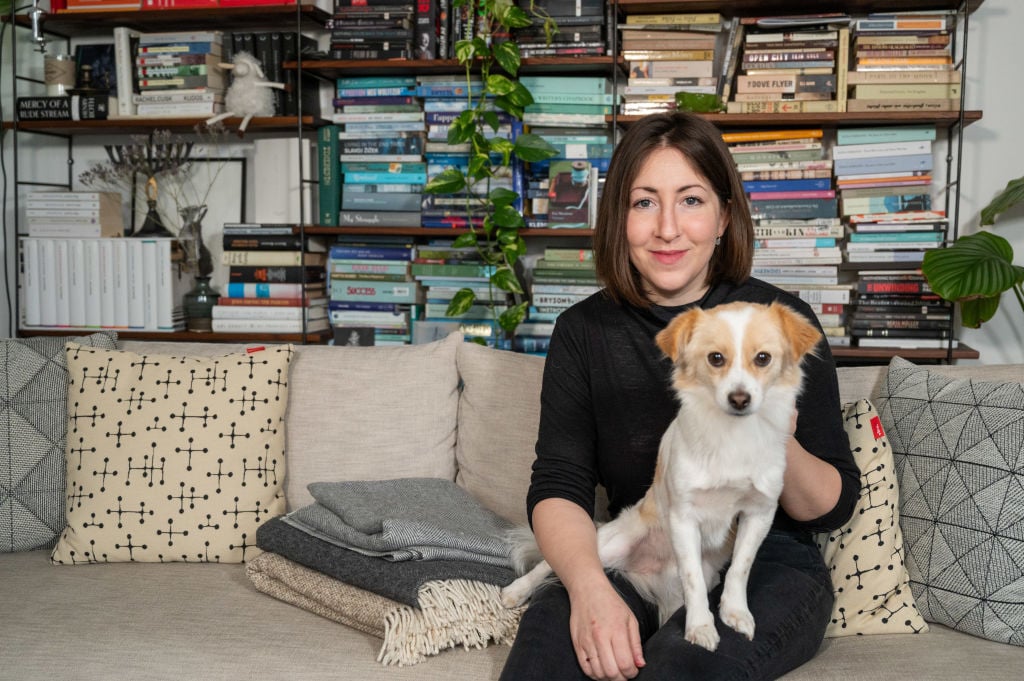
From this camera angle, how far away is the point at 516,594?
67.5 inches

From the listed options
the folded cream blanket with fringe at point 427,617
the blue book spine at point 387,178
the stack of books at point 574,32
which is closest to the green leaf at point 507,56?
the stack of books at point 574,32

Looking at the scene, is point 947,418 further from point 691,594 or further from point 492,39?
point 492,39

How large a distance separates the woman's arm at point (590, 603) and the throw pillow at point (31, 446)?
50.8 inches

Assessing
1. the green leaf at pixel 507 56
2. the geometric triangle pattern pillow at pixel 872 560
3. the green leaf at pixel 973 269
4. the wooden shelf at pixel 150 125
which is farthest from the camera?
the wooden shelf at pixel 150 125

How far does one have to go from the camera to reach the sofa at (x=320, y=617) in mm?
1615

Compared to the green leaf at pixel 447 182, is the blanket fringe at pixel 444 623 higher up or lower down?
lower down

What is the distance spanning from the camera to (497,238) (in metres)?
3.27

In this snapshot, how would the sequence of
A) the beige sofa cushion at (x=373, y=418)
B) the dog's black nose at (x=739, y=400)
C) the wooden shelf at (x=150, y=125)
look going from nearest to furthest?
the dog's black nose at (x=739, y=400) < the beige sofa cushion at (x=373, y=418) < the wooden shelf at (x=150, y=125)

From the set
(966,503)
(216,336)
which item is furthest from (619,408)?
(216,336)

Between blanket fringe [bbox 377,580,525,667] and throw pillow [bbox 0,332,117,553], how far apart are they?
1013mm

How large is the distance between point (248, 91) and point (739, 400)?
266 cm

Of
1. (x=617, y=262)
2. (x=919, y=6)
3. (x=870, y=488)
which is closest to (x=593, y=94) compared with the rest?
(x=919, y=6)

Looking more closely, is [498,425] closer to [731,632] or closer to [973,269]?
[731,632]

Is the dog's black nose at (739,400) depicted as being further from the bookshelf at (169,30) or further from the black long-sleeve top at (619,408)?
the bookshelf at (169,30)
